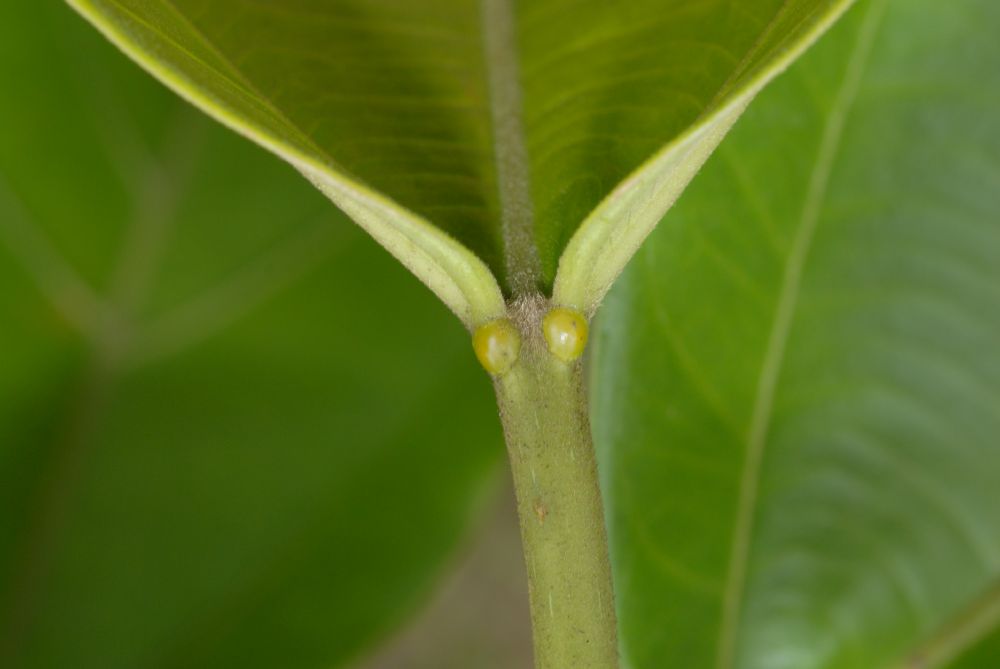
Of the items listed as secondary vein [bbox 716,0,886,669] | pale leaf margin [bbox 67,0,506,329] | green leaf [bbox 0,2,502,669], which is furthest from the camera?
green leaf [bbox 0,2,502,669]

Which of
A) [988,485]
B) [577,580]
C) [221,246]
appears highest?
[221,246]

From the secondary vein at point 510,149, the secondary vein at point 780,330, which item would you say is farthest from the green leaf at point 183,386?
the secondary vein at point 510,149

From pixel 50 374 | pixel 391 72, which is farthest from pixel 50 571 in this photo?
pixel 391 72

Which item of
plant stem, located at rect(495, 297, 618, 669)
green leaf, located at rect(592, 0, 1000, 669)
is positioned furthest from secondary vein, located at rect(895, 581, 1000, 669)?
plant stem, located at rect(495, 297, 618, 669)

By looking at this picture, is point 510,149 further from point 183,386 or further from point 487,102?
point 183,386

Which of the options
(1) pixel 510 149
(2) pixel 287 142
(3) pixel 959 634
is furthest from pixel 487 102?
(3) pixel 959 634

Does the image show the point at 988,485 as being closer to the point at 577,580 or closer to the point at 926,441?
the point at 926,441

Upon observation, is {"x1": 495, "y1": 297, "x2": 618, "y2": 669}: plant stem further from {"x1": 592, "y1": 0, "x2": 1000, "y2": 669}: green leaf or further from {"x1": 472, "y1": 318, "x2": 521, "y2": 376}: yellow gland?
{"x1": 592, "y1": 0, "x2": 1000, "y2": 669}: green leaf
